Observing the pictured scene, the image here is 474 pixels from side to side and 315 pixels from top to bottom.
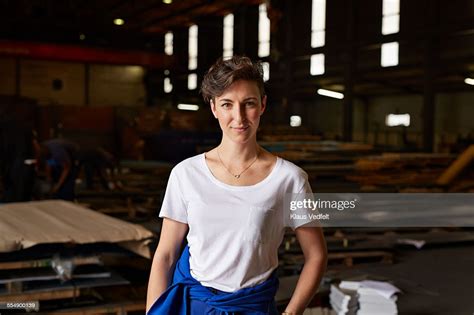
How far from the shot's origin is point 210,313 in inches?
63.0

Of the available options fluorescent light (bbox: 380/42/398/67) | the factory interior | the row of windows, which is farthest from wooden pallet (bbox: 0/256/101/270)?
fluorescent light (bbox: 380/42/398/67)

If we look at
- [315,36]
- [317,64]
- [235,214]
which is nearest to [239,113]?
[235,214]

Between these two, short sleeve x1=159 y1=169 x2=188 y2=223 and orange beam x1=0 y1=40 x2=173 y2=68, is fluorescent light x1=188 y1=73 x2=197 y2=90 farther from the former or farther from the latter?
short sleeve x1=159 y1=169 x2=188 y2=223

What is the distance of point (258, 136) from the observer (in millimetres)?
11859

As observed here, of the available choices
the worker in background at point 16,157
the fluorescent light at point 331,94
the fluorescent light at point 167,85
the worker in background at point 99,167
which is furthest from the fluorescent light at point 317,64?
the worker in background at point 16,157

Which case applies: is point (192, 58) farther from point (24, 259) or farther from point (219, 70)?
point (219, 70)

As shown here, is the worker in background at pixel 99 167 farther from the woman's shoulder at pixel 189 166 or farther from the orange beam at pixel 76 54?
the woman's shoulder at pixel 189 166

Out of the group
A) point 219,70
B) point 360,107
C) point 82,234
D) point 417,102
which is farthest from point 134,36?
point 219,70

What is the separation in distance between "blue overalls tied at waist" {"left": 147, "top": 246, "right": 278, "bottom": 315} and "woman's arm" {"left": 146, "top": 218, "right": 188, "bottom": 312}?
0.09 feet

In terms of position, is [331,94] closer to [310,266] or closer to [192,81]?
[192,81]

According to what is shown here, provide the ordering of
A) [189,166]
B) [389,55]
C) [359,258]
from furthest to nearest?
1. [389,55]
2. [359,258]
3. [189,166]

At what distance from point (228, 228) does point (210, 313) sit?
226 millimetres

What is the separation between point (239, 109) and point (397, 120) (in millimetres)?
13775

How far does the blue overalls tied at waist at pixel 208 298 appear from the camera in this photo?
5.20ft
